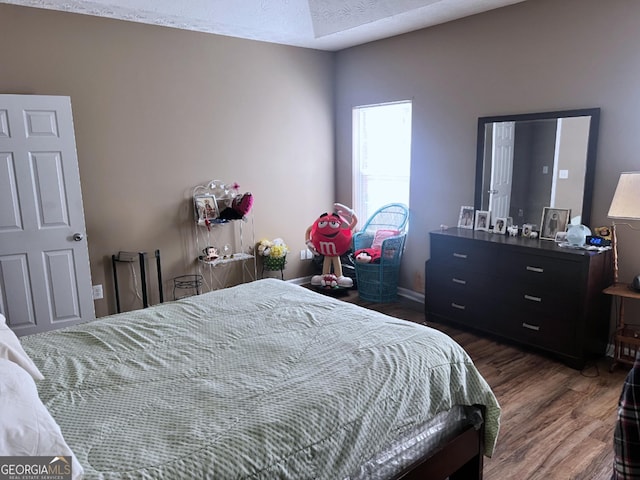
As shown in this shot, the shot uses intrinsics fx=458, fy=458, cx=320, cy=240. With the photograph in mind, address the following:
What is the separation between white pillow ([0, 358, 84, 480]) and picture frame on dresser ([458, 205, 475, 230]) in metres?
3.51

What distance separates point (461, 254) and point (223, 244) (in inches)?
89.3

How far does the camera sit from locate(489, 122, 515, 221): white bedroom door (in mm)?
3719

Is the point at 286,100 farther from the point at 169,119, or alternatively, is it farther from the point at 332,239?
the point at 332,239

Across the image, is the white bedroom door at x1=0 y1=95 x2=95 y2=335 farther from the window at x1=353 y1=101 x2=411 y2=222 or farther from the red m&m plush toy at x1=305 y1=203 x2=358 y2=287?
the window at x1=353 y1=101 x2=411 y2=222

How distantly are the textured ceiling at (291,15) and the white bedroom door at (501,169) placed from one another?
96 centimetres

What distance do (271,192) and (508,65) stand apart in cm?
249

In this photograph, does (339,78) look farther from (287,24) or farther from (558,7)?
(558,7)

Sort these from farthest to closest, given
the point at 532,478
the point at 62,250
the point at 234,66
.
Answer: the point at 234,66 → the point at 62,250 → the point at 532,478

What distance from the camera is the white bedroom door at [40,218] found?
3270mm

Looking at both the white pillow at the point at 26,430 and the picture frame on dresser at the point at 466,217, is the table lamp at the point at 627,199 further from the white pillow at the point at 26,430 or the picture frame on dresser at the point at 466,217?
the white pillow at the point at 26,430

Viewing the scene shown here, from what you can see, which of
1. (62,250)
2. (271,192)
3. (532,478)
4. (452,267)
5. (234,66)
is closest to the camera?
(532,478)

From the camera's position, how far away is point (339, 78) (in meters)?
5.12

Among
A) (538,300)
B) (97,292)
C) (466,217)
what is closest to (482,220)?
(466,217)

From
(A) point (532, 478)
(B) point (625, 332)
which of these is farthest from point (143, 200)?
(B) point (625, 332)
